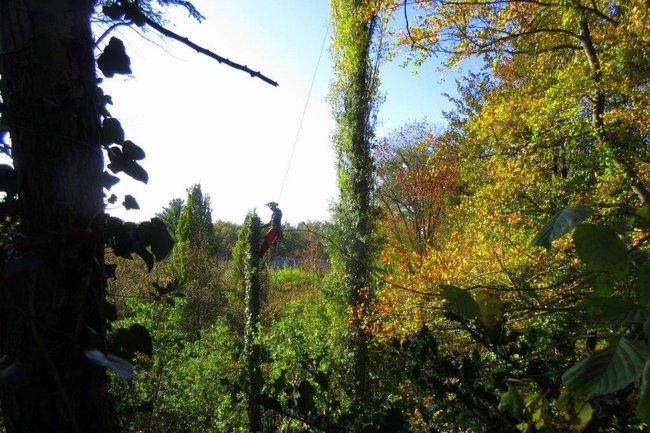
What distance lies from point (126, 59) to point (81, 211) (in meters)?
0.47

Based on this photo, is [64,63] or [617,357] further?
[64,63]

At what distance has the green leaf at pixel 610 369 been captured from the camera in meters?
0.44

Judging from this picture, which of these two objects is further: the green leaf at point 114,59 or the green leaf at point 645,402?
the green leaf at point 114,59

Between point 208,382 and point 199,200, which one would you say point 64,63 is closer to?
point 208,382

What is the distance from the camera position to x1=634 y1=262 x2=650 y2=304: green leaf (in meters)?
0.51

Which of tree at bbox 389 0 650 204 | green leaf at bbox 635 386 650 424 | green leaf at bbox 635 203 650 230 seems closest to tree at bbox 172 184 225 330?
tree at bbox 389 0 650 204

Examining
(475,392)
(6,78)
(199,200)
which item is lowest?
(475,392)

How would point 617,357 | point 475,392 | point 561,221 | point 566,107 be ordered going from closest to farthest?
point 617,357 < point 561,221 < point 475,392 < point 566,107

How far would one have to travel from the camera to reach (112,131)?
1.19m

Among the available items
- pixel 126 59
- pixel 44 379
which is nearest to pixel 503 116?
pixel 126 59

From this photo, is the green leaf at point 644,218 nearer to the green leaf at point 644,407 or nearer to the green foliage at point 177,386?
the green leaf at point 644,407

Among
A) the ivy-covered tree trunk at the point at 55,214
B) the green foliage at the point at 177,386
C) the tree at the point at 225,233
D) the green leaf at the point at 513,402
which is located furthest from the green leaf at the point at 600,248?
the tree at the point at 225,233

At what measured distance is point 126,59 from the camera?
1.12 meters

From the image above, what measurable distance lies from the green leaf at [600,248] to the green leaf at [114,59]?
3.72 ft
